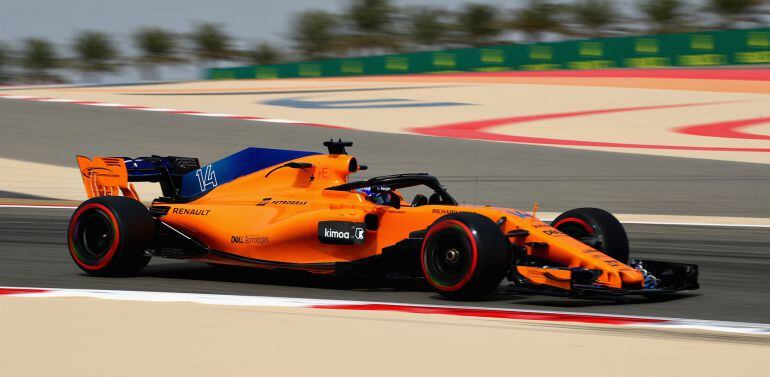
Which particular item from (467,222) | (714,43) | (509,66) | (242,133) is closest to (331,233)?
(467,222)

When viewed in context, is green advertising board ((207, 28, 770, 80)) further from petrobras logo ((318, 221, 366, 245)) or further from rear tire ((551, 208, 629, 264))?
petrobras logo ((318, 221, 366, 245))

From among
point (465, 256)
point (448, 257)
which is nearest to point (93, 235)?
point (448, 257)

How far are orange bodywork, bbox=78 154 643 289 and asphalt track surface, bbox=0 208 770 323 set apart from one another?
253 mm

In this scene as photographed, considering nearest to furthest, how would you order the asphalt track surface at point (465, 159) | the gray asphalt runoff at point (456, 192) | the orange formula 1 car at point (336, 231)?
the orange formula 1 car at point (336, 231) → the gray asphalt runoff at point (456, 192) → the asphalt track surface at point (465, 159)

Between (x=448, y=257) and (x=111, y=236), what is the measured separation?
2.93m

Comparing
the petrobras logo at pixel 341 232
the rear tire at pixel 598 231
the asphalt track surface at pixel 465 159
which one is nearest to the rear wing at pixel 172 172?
the petrobras logo at pixel 341 232

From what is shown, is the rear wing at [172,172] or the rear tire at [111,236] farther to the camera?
the rear wing at [172,172]

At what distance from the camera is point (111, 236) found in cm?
877

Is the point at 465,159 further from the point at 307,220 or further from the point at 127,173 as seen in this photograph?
the point at 307,220

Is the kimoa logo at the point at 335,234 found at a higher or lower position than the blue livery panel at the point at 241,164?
lower

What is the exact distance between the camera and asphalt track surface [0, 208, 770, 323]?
733 cm

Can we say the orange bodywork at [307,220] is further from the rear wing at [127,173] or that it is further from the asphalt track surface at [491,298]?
the asphalt track surface at [491,298]

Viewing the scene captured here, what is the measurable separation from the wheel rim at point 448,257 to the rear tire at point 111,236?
257cm

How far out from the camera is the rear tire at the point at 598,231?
318 inches
